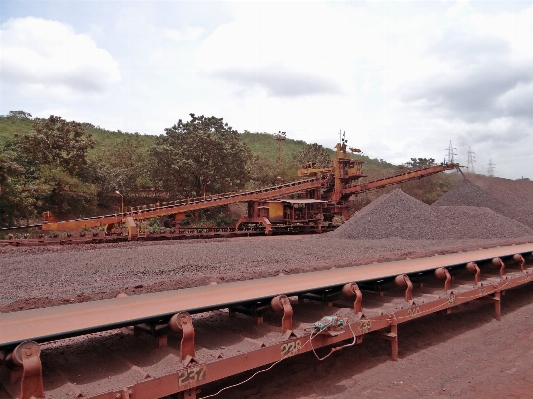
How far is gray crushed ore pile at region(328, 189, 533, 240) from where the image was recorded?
64.7 feet

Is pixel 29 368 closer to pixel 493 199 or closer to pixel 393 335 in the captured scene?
pixel 393 335

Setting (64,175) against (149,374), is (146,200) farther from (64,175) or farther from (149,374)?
(149,374)

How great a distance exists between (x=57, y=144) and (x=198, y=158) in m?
9.27

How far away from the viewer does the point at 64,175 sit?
83.2 feet

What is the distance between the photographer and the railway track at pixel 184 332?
10.9 feet

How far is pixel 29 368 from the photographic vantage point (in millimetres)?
2914

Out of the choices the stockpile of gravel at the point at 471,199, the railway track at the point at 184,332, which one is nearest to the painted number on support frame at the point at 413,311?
the railway track at the point at 184,332

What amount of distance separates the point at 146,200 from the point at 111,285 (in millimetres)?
24706

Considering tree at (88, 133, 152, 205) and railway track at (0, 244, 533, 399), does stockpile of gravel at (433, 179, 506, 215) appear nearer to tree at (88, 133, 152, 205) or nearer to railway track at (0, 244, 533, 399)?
tree at (88, 133, 152, 205)

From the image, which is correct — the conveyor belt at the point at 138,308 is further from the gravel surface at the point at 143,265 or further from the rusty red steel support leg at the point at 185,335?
the gravel surface at the point at 143,265

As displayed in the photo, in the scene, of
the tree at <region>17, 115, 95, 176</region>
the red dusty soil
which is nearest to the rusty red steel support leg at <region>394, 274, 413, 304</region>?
the red dusty soil

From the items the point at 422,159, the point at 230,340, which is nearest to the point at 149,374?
the point at 230,340

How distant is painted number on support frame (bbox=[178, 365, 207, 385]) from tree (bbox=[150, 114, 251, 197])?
25931 mm

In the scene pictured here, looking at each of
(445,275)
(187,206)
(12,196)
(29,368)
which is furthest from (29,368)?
(12,196)
